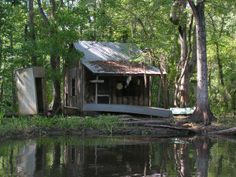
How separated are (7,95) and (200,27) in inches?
810

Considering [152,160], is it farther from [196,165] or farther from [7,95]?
[7,95]

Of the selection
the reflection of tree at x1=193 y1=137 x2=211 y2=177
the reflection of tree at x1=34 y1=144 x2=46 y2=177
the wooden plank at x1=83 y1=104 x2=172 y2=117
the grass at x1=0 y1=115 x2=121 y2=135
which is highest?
the wooden plank at x1=83 y1=104 x2=172 y2=117

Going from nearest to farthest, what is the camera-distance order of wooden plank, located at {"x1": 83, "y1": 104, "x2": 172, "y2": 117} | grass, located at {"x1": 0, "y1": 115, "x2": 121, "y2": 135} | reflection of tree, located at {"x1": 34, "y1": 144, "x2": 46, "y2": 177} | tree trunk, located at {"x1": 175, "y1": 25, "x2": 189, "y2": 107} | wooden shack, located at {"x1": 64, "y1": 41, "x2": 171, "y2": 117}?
reflection of tree, located at {"x1": 34, "y1": 144, "x2": 46, "y2": 177}
grass, located at {"x1": 0, "y1": 115, "x2": 121, "y2": 135}
wooden plank, located at {"x1": 83, "y1": 104, "x2": 172, "y2": 117}
wooden shack, located at {"x1": 64, "y1": 41, "x2": 171, "y2": 117}
tree trunk, located at {"x1": 175, "y1": 25, "x2": 189, "y2": 107}

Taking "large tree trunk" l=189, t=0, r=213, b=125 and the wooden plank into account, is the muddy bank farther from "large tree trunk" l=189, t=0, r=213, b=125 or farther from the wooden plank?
the wooden plank

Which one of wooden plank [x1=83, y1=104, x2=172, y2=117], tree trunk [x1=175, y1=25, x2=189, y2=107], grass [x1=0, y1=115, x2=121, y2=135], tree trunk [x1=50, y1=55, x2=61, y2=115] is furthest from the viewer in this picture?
tree trunk [x1=175, y1=25, x2=189, y2=107]

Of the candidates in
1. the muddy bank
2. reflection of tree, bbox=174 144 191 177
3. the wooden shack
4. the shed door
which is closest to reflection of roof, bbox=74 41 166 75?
the wooden shack

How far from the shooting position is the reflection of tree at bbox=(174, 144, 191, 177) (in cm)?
1131

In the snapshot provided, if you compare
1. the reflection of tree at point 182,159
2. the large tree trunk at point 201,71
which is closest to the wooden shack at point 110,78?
the large tree trunk at point 201,71

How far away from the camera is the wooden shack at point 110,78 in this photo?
27.6m

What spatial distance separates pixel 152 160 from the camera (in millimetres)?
13562

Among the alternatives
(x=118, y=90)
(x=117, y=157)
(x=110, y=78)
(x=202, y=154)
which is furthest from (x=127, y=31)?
(x=117, y=157)

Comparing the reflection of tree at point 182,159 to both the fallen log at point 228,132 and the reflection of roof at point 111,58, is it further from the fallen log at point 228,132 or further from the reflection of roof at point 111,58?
the reflection of roof at point 111,58

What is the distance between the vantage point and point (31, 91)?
79.4 ft

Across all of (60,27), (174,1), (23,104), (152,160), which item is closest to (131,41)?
(174,1)
